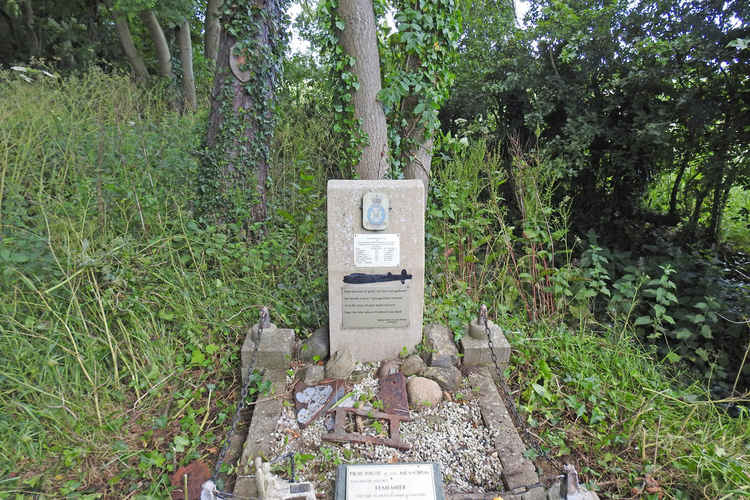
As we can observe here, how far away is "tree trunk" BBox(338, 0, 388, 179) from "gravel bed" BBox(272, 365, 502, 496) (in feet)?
6.55

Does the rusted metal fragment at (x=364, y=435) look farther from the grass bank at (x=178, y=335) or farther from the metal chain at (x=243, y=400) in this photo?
the grass bank at (x=178, y=335)

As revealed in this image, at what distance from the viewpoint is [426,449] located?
2.17 m

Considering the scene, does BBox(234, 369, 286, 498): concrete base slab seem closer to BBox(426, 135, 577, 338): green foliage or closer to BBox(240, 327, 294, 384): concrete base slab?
BBox(240, 327, 294, 384): concrete base slab

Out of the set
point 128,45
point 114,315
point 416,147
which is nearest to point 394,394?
point 114,315

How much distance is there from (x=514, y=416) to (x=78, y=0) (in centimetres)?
1696

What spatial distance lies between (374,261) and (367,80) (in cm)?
161

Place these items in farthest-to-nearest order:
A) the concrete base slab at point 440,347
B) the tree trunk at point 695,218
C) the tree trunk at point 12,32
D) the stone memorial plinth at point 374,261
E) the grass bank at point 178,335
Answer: the tree trunk at point 12,32 → the tree trunk at point 695,218 → the concrete base slab at point 440,347 → the stone memorial plinth at point 374,261 → the grass bank at point 178,335

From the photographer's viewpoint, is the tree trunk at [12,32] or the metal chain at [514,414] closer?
the metal chain at [514,414]

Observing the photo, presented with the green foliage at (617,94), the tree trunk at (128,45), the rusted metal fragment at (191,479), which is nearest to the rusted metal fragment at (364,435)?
the rusted metal fragment at (191,479)

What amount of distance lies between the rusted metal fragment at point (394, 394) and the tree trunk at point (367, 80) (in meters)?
1.78

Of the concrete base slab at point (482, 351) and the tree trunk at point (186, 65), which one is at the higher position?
the tree trunk at point (186, 65)

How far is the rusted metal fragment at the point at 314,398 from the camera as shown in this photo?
7.76 feet

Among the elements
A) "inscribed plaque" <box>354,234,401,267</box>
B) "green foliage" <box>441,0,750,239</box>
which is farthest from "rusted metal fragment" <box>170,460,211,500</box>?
"green foliage" <box>441,0,750,239</box>

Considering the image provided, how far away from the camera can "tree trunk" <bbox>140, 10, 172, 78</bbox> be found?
9031 millimetres
